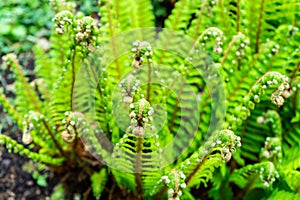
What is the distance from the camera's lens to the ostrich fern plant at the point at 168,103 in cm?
275

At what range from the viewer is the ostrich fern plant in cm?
275

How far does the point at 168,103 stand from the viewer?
3.30 m

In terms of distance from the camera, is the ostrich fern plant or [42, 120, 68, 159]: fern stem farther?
[42, 120, 68, 159]: fern stem

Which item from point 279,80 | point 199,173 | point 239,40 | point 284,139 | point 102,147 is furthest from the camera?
point 284,139

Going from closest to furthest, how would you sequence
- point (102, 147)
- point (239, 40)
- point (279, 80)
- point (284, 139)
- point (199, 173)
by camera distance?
point (279, 80) → point (199, 173) → point (239, 40) → point (102, 147) → point (284, 139)

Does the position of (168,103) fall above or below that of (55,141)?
above

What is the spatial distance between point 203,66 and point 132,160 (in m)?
0.78

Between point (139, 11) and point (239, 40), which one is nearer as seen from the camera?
point (239, 40)

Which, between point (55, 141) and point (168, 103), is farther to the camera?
point (168, 103)

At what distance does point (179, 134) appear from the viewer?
322 centimetres

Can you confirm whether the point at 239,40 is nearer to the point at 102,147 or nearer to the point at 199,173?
the point at 199,173

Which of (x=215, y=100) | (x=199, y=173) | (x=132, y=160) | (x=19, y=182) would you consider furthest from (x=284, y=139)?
(x=19, y=182)

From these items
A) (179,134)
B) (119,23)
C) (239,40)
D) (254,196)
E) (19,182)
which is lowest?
(254,196)

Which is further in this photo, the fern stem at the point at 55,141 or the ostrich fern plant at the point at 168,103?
the fern stem at the point at 55,141
